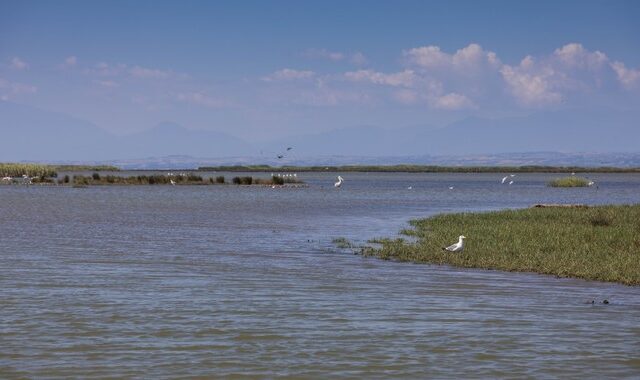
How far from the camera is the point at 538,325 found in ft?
49.2

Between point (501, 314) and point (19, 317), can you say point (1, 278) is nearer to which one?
point (19, 317)

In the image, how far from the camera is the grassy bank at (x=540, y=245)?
70.2ft

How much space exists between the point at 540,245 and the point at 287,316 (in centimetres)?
1189

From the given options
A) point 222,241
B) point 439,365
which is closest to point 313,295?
point 439,365

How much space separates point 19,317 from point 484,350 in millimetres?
7495

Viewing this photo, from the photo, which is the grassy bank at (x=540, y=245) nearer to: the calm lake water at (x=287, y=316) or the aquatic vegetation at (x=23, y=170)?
the calm lake water at (x=287, y=316)

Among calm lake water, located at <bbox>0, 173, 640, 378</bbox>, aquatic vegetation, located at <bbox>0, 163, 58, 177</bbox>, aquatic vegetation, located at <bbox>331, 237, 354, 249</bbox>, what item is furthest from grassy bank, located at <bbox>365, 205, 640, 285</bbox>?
aquatic vegetation, located at <bbox>0, 163, 58, 177</bbox>

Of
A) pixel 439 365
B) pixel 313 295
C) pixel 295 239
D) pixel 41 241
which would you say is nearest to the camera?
pixel 439 365

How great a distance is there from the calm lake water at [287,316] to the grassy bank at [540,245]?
1.00 metres

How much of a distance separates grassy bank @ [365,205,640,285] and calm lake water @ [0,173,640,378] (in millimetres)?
1002

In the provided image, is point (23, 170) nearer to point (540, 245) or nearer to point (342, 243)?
point (342, 243)


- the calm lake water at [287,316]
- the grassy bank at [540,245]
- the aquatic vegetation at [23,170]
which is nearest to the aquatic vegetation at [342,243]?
the calm lake water at [287,316]

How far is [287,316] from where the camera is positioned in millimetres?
15555

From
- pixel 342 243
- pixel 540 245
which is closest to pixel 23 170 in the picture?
pixel 342 243
